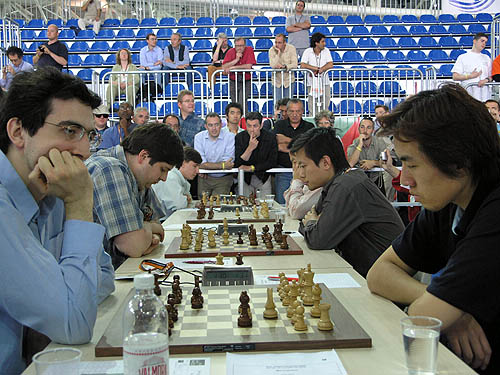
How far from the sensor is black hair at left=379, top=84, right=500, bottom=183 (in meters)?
1.58

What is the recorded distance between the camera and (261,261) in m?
2.42

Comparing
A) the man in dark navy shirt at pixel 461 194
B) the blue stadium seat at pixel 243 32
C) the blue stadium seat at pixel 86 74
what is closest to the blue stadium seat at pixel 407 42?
the blue stadium seat at pixel 243 32

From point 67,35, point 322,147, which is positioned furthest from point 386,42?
point 322,147

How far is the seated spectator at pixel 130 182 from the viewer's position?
2.54m

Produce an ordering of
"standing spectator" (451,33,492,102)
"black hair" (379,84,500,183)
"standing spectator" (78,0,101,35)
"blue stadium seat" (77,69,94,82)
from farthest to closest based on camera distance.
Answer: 1. "standing spectator" (78,0,101,35)
2. "blue stadium seat" (77,69,94,82)
3. "standing spectator" (451,33,492,102)
4. "black hair" (379,84,500,183)

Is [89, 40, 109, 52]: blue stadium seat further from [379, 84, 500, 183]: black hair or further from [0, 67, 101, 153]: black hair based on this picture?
[379, 84, 500, 183]: black hair

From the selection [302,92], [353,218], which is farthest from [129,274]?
[302,92]

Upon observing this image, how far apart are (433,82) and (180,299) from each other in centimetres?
878

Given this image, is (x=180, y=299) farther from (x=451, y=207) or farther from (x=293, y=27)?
(x=293, y=27)

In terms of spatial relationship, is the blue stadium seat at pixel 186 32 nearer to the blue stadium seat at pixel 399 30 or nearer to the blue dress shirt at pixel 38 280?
the blue stadium seat at pixel 399 30

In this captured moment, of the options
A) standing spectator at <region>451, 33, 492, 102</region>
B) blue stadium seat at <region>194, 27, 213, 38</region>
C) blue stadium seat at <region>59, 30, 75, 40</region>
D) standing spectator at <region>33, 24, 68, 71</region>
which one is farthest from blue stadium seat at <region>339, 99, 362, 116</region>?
blue stadium seat at <region>59, 30, 75, 40</region>

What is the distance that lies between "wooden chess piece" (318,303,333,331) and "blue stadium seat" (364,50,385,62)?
35.7 ft

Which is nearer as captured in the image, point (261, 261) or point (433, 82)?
point (261, 261)

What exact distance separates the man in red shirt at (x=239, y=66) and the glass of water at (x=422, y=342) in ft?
27.0
